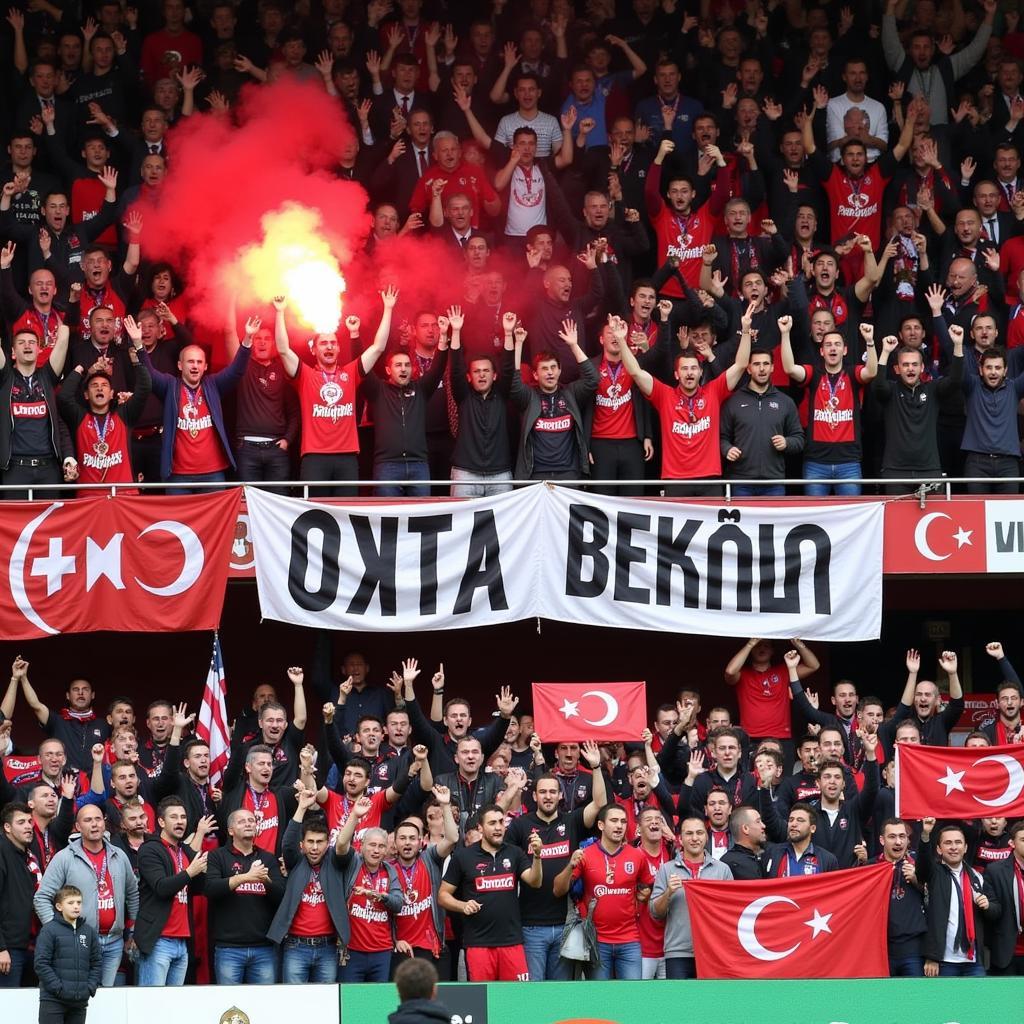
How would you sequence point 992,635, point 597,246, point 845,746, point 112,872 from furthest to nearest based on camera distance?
point 992,635 → point 597,246 → point 845,746 → point 112,872

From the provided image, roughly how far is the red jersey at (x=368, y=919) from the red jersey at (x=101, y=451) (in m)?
4.29

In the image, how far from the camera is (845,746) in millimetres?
14539

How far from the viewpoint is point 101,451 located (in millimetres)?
15352

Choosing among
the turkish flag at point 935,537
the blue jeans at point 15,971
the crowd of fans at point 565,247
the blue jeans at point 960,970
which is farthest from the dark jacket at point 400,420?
the blue jeans at point 960,970

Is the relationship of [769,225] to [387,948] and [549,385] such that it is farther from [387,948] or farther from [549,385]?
[387,948]

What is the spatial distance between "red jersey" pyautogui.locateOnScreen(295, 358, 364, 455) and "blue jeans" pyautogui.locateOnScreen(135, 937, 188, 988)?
14.6ft

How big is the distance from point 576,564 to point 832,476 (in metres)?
2.31

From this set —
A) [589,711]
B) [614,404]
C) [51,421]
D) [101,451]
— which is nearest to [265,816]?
[589,711]

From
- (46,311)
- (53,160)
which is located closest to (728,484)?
(46,311)

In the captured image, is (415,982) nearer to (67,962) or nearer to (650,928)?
(67,962)

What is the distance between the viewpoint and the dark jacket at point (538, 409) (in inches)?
614

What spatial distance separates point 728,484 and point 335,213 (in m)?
4.47

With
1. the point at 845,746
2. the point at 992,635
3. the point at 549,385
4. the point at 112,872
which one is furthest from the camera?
the point at 992,635

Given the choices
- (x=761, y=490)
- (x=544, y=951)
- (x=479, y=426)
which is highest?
(x=479, y=426)
